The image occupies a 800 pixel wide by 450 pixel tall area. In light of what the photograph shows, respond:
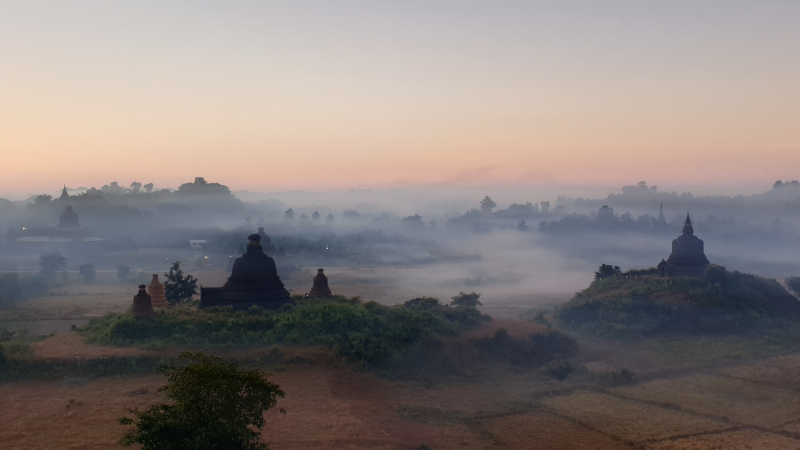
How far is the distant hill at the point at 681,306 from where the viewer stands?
131 ft

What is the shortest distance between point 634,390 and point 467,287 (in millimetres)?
42636

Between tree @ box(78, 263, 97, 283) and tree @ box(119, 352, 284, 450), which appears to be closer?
tree @ box(119, 352, 284, 450)

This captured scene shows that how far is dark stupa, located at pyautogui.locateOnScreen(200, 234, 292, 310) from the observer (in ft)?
113

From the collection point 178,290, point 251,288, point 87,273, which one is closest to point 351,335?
point 251,288

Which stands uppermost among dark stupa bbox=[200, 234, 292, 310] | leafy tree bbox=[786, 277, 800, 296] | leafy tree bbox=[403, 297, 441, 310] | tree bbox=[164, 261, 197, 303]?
dark stupa bbox=[200, 234, 292, 310]

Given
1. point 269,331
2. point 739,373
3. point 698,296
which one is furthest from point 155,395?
point 698,296

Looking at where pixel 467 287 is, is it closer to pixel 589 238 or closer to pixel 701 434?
pixel 701 434

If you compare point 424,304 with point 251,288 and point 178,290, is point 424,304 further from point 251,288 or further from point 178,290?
point 178,290

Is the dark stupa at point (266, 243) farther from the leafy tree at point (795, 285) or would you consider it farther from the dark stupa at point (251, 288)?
the leafy tree at point (795, 285)

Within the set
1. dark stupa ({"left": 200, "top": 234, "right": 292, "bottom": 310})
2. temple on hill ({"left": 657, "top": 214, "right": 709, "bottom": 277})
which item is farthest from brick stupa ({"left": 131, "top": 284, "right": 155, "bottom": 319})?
temple on hill ({"left": 657, "top": 214, "right": 709, "bottom": 277})

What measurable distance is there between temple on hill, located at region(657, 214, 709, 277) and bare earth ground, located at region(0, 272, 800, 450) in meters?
20.3

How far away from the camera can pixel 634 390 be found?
26188 millimetres

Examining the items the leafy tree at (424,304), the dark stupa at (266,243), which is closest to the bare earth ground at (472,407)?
the leafy tree at (424,304)

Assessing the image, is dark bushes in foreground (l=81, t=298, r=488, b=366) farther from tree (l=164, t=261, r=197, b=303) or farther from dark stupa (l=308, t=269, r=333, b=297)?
tree (l=164, t=261, r=197, b=303)
